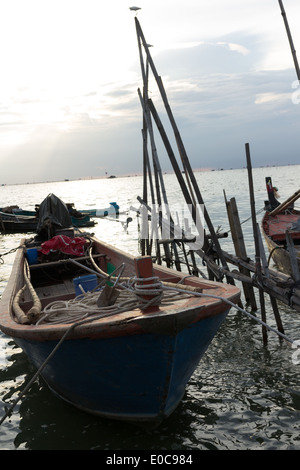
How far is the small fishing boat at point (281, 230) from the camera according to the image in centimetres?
1212

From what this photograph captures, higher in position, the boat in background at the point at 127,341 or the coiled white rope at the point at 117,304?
the coiled white rope at the point at 117,304

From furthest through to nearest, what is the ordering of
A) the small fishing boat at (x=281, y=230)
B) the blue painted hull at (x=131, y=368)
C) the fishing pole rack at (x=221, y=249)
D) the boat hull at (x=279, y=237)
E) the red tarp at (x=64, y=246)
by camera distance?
the boat hull at (x=279, y=237), the small fishing boat at (x=281, y=230), the red tarp at (x=64, y=246), the fishing pole rack at (x=221, y=249), the blue painted hull at (x=131, y=368)

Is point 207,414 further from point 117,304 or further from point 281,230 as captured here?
point 281,230

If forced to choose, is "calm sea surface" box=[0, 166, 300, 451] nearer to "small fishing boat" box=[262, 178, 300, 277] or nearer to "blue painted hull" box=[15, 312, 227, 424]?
"blue painted hull" box=[15, 312, 227, 424]

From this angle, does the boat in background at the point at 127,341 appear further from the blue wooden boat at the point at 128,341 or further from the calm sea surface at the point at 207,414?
the calm sea surface at the point at 207,414

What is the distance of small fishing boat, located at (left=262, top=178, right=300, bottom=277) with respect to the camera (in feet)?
39.8

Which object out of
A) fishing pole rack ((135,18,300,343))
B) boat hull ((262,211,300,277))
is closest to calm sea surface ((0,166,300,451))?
fishing pole rack ((135,18,300,343))

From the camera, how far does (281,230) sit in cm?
1487

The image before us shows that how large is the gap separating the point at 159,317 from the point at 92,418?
2.37m

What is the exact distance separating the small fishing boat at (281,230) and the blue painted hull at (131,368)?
5660 millimetres

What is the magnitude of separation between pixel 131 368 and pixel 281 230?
36.9 ft

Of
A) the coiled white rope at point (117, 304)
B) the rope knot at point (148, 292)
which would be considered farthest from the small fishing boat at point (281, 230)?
the rope knot at point (148, 292)

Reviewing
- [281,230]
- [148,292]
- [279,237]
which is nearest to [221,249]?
[279,237]

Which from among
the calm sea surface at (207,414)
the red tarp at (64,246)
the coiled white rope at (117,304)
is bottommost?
the calm sea surface at (207,414)
